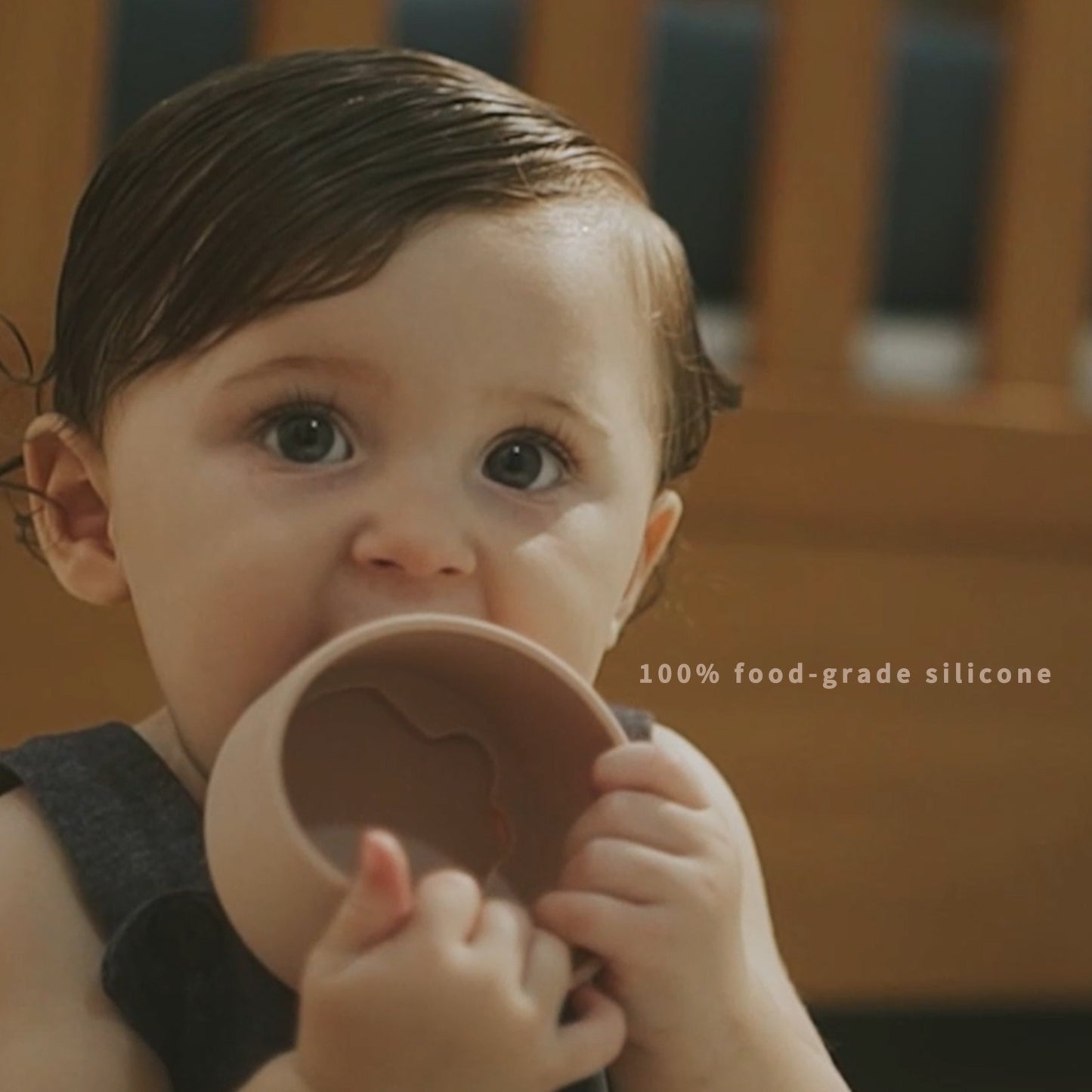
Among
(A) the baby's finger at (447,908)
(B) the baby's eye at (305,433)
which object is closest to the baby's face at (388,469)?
(B) the baby's eye at (305,433)

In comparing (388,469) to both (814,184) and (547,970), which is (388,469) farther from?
(814,184)

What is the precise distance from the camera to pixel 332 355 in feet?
1.95

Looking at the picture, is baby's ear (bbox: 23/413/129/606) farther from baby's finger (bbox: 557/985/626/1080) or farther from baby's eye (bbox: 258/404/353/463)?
baby's finger (bbox: 557/985/626/1080)

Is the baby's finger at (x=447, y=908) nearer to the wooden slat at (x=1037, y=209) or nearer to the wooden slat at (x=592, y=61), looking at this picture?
the wooden slat at (x=592, y=61)

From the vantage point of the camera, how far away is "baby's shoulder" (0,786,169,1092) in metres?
0.56

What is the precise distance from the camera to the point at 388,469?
58cm

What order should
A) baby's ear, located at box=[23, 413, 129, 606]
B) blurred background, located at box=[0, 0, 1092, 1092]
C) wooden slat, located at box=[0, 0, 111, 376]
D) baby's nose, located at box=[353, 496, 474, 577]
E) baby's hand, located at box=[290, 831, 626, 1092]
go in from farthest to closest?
blurred background, located at box=[0, 0, 1092, 1092]
wooden slat, located at box=[0, 0, 111, 376]
baby's ear, located at box=[23, 413, 129, 606]
baby's nose, located at box=[353, 496, 474, 577]
baby's hand, located at box=[290, 831, 626, 1092]

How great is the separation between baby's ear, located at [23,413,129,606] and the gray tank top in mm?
80

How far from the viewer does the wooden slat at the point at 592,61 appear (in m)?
1.11

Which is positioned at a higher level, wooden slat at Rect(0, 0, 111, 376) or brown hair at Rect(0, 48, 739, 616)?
brown hair at Rect(0, 48, 739, 616)

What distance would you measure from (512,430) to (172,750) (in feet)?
0.54

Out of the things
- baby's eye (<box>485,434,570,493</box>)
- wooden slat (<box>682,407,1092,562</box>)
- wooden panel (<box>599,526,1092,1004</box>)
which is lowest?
wooden panel (<box>599,526,1092,1004</box>)

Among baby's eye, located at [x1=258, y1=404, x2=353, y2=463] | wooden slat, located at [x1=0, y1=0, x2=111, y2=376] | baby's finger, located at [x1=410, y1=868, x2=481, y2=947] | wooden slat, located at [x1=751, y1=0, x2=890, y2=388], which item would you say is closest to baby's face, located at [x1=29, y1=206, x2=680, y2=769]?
baby's eye, located at [x1=258, y1=404, x2=353, y2=463]

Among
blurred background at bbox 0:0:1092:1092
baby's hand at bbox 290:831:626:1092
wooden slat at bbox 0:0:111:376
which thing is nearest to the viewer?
baby's hand at bbox 290:831:626:1092
